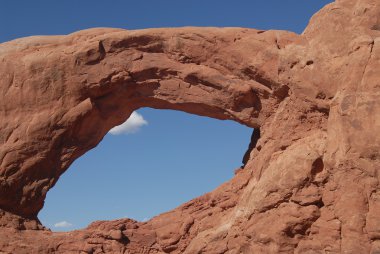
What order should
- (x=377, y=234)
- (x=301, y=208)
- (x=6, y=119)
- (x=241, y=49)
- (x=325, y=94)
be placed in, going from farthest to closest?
(x=6, y=119) < (x=241, y=49) < (x=325, y=94) < (x=301, y=208) < (x=377, y=234)

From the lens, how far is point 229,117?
47.9ft

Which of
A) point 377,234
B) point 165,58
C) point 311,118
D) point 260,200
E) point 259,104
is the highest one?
point 165,58

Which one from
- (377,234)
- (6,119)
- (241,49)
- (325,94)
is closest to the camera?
(377,234)

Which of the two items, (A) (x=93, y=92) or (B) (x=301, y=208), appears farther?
(A) (x=93, y=92)

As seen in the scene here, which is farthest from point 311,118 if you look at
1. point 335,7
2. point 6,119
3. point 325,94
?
point 6,119

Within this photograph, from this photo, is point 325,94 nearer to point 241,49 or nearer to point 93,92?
point 241,49

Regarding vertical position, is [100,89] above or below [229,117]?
above

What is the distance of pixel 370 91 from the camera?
37.9ft

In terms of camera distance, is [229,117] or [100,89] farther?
[100,89]

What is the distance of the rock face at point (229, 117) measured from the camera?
1138 centimetres

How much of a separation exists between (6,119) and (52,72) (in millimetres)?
1713

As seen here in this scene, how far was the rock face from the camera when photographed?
11.4 m

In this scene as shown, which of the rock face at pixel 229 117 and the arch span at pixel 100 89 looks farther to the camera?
the arch span at pixel 100 89

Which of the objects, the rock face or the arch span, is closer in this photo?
the rock face
